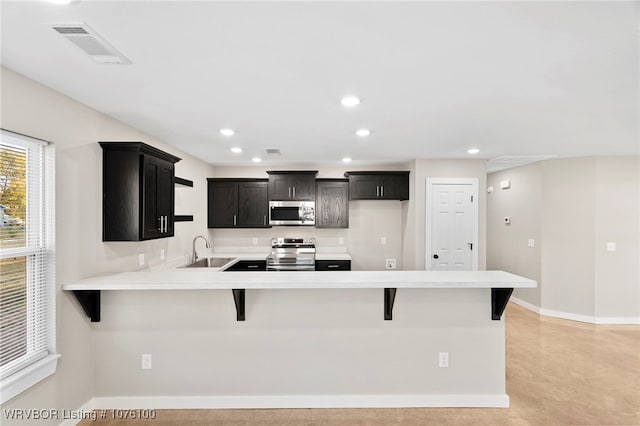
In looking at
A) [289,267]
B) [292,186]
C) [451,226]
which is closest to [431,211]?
[451,226]

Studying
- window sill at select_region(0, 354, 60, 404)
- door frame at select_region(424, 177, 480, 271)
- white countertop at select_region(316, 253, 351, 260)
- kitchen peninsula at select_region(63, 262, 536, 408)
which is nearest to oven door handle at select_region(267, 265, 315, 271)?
white countertop at select_region(316, 253, 351, 260)

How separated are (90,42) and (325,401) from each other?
2.93m

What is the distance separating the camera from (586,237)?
193 inches

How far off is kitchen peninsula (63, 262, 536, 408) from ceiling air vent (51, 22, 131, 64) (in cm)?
166

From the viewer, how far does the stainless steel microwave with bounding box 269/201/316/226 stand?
5543mm

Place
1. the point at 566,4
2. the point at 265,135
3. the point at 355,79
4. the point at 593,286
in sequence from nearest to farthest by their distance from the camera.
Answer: the point at 566,4
the point at 355,79
the point at 265,135
the point at 593,286

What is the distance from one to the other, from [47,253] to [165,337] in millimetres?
1088

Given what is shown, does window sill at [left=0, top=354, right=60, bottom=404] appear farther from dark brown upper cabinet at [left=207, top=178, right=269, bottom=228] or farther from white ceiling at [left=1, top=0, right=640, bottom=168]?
dark brown upper cabinet at [left=207, top=178, right=269, bottom=228]

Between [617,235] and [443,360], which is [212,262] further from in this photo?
[617,235]

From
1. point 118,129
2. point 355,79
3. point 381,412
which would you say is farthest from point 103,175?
point 381,412

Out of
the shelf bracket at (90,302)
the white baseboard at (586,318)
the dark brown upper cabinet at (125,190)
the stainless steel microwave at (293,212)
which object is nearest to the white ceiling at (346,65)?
the dark brown upper cabinet at (125,190)

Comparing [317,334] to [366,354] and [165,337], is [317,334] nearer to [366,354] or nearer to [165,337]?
[366,354]

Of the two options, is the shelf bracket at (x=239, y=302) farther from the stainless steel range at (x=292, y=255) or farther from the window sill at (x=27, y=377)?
the stainless steel range at (x=292, y=255)

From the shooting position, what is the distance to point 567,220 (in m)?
5.04
